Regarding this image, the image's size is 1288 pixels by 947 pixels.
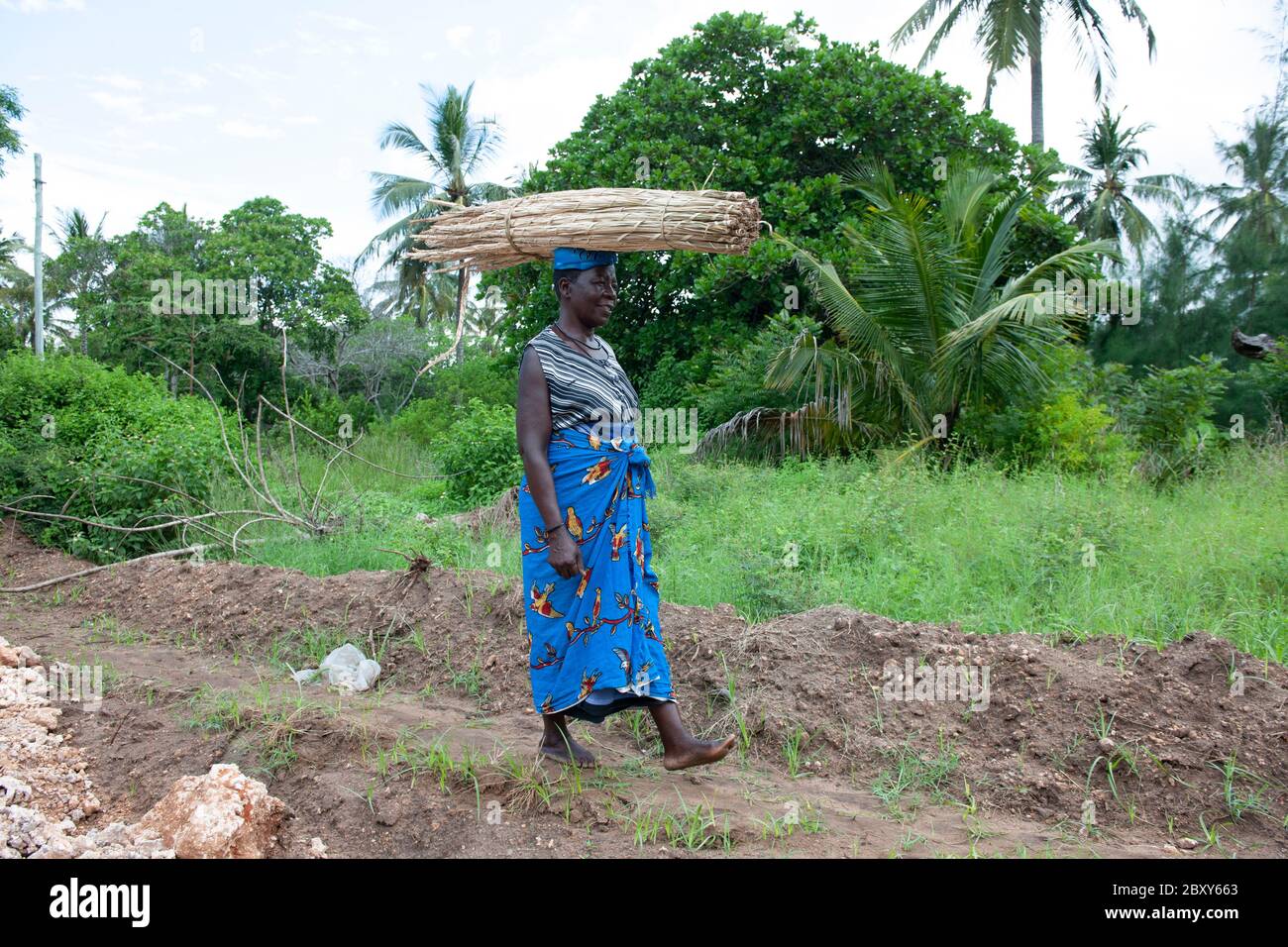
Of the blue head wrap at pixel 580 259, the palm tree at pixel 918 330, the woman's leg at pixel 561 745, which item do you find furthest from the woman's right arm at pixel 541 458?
the palm tree at pixel 918 330

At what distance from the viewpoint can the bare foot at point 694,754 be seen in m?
3.34

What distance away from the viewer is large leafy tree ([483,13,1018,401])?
530 inches

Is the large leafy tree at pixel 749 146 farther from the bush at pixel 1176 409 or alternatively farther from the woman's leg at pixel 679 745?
the woman's leg at pixel 679 745

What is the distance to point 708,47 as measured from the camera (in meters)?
14.9

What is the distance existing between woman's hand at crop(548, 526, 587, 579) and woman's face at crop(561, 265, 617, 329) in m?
0.79

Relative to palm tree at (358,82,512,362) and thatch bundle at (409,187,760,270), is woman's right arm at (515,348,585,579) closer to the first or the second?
thatch bundle at (409,187,760,270)

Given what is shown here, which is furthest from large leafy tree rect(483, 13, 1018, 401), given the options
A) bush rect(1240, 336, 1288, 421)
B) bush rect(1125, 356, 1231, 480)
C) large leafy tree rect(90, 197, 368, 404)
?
large leafy tree rect(90, 197, 368, 404)

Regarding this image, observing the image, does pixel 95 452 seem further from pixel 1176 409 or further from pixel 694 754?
pixel 1176 409

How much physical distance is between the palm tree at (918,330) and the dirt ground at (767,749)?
637cm

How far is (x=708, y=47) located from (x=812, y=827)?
14.0 m

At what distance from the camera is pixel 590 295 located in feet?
11.7

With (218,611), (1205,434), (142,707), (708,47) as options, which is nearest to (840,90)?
(708,47)

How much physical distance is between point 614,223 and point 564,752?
6.45 feet

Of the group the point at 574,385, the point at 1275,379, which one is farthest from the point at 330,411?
the point at 574,385
